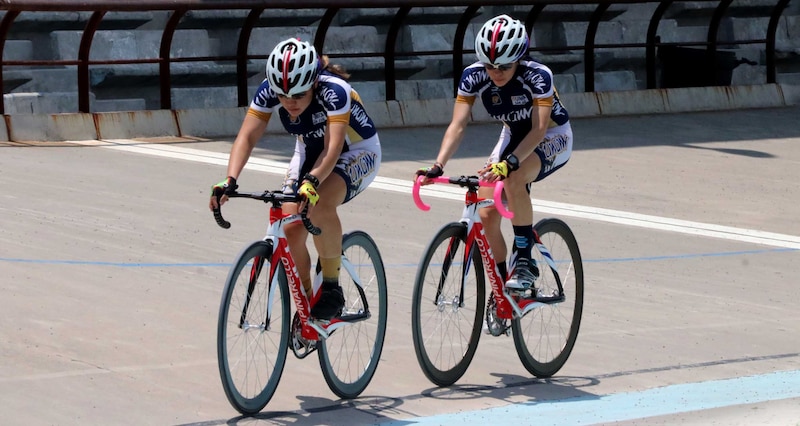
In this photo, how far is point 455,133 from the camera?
754 centimetres

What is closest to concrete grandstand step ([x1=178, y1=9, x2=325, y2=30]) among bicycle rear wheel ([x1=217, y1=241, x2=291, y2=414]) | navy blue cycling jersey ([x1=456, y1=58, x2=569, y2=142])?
navy blue cycling jersey ([x1=456, y1=58, x2=569, y2=142])

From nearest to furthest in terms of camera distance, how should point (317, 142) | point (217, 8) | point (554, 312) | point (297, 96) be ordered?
point (297, 96), point (317, 142), point (554, 312), point (217, 8)

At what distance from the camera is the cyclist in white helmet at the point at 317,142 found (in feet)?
21.7

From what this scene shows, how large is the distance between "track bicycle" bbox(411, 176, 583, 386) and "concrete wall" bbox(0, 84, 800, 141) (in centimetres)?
821

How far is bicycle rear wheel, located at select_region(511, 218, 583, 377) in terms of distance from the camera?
25.6ft

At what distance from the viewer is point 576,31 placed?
24578 millimetres

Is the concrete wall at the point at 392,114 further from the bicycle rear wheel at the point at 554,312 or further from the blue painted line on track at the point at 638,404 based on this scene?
the blue painted line on track at the point at 638,404

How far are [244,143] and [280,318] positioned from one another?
835 mm

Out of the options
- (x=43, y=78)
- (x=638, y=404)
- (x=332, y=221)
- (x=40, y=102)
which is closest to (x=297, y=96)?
(x=332, y=221)

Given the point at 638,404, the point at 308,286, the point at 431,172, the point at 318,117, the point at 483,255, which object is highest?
the point at 318,117

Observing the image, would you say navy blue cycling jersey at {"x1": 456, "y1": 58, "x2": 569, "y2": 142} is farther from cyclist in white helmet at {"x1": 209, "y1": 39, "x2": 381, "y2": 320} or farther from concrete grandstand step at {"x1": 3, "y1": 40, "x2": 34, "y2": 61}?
concrete grandstand step at {"x1": 3, "y1": 40, "x2": 34, "y2": 61}

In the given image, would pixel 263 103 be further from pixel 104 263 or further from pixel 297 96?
pixel 104 263

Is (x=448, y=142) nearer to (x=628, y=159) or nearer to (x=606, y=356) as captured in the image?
(x=606, y=356)

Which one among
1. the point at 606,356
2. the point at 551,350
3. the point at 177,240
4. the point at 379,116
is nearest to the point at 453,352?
the point at 551,350
